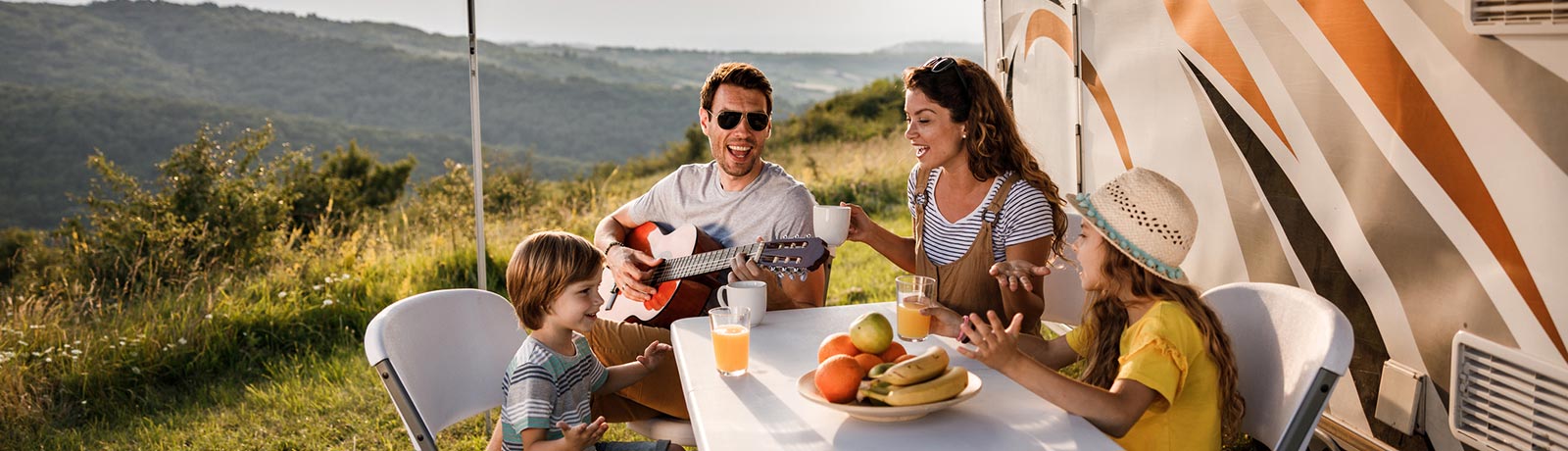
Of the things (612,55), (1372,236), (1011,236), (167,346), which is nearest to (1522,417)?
(1372,236)

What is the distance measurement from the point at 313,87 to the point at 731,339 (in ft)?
148

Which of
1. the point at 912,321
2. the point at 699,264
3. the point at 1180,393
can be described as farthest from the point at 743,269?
the point at 1180,393

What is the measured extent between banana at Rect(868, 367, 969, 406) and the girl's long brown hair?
496mm

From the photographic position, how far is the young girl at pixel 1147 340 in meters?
1.78

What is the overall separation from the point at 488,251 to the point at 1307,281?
17.6ft

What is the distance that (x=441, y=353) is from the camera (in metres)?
2.46

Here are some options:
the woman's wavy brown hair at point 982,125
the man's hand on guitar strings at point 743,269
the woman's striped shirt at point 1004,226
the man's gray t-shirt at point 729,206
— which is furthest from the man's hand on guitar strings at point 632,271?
the woman's wavy brown hair at point 982,125

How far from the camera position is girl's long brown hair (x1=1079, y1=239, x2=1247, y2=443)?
6.42 ft

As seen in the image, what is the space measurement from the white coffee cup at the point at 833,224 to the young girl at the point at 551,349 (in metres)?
0.63

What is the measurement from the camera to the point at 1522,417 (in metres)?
2.11

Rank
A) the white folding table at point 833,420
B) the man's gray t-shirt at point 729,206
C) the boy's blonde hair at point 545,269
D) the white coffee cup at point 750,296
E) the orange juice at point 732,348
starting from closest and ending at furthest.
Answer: the white folding table at point 833,420
the orange juice at point 732,348
the boy's blonde hair at point 545,269
the white coffee cup at point 750,296
the man's gray t-shirt at point 729,206

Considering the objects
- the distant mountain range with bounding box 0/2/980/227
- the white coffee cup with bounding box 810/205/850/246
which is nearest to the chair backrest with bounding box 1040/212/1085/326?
the white coffee cup with bounding box 810/205/850/246

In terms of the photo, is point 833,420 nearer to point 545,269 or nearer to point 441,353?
point 545,269

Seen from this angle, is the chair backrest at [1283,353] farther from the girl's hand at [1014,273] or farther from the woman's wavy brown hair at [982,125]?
the woman's wavy brown hair at [982,125]
